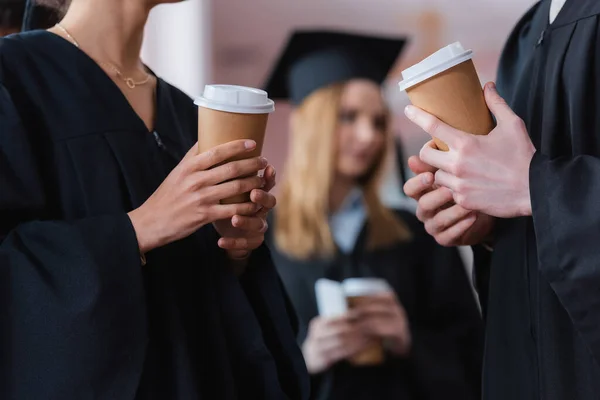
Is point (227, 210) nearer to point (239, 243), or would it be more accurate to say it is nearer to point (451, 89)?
point (239, 243)

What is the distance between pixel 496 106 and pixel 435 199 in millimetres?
268

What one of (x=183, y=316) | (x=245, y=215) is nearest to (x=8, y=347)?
(x=183, y=316)

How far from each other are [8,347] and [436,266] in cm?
223

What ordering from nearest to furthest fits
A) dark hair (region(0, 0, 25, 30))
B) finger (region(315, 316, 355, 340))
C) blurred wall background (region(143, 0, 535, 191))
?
dark hair (region(0, 0, 25, 30)), finger (region(315, 316, 355, 340)), blurred wall background (region(143, 0, 535, 191))

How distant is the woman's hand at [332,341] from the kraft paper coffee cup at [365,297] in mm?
37

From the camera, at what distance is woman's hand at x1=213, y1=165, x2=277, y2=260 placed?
128 cm

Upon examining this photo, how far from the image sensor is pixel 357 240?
10.5 feet

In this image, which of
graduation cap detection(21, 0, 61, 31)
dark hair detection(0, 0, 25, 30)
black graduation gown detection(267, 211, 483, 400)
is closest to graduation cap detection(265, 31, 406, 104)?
black graduation gown detection(267, 211, 483, 400)

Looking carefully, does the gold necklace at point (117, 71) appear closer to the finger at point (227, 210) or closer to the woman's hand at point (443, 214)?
the finger at point (227, 210)

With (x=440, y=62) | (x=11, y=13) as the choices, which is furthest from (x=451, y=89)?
(x=11, y=13)

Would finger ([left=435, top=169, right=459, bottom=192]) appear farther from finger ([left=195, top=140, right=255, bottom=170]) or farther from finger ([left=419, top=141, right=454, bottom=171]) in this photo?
finger ([left=195, top=140, right=255, bottom=170])

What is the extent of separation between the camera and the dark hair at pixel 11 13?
1.74m

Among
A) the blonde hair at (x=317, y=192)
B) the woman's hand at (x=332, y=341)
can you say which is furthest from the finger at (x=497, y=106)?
the blonde hair at (x=317, y=192)

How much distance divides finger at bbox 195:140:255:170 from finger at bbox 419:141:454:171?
314 millimetres
